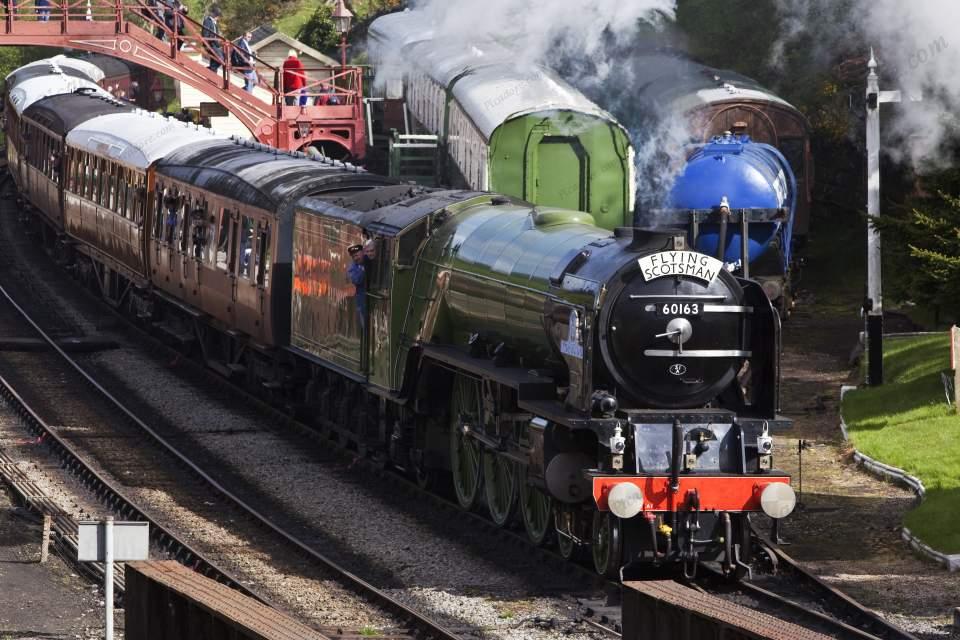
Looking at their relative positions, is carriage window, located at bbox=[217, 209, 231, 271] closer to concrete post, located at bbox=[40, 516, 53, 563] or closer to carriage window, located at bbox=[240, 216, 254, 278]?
carriage window, located at bbox=[240, 216, 254, 278]

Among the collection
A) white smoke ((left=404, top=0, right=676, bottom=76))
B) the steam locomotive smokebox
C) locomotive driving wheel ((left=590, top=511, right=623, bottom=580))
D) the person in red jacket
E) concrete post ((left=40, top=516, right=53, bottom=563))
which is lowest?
concrete post ((left=40, top=516, right=53, bottom=563))

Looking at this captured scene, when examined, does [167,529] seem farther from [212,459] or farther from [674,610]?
[674,610]

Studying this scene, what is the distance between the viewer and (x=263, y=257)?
2206 centimetres

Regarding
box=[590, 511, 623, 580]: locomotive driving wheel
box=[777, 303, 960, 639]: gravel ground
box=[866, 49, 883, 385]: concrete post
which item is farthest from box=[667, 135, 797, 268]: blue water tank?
box=[590, 511, 623, 580]: locomotive driving wheel

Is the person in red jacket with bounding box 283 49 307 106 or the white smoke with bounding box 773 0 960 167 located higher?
the white smoke with bounding box 773 0 960 167

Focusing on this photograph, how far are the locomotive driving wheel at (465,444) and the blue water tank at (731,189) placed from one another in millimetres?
10017

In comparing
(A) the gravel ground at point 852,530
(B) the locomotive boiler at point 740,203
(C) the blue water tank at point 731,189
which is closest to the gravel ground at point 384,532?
(A) the gravel ground at point 852,530

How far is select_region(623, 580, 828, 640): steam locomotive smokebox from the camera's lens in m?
7.87

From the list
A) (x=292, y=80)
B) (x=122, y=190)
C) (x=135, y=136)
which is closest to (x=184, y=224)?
(x=122, y=190)

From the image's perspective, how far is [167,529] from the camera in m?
16.7

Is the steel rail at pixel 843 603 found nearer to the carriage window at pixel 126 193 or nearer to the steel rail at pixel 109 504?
the steel rail at pixel 109 504

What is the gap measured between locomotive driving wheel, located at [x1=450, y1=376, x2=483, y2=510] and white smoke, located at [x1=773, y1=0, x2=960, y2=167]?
547cm

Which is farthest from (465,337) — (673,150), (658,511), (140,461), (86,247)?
(86,247)

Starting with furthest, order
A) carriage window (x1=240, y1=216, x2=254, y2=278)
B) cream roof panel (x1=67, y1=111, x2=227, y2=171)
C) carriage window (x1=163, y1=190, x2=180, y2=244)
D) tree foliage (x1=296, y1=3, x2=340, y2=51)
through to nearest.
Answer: tree foliage (x1=296, y1=3, x2=340, y2=51) → cream roof panel (x1=67, y1=111, x2=227, y2=171) → carriage window (x1=163, y1=190, x2=180, y2=244) → carriage window (x1=240, y1=216, x2=254, y2=278)
